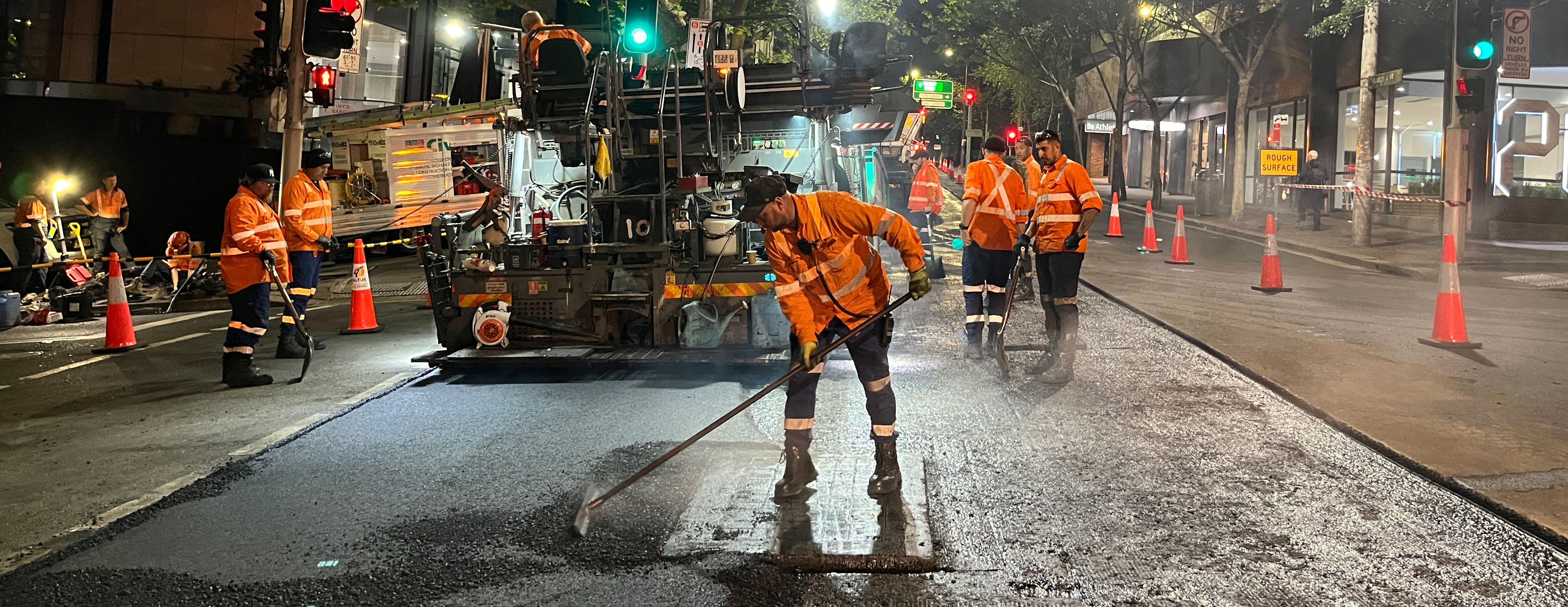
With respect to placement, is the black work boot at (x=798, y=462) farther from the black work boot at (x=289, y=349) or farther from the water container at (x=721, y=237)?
the black work boot at (x=289, y=349)

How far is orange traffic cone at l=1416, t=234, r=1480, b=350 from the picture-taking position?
9133 millimetres

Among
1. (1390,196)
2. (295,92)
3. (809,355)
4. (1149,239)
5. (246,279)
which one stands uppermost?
(295,92)

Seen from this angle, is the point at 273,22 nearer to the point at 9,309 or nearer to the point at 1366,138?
the point at 9,309

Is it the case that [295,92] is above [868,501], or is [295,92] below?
above

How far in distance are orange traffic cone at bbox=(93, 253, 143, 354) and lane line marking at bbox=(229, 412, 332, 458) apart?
421cm

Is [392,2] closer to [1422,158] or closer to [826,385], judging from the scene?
[826,385]

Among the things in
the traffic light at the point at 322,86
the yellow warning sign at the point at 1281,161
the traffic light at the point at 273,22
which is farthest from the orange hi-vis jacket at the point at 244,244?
the yellow warning sign at the point at 1281,161

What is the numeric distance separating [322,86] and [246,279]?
477cm

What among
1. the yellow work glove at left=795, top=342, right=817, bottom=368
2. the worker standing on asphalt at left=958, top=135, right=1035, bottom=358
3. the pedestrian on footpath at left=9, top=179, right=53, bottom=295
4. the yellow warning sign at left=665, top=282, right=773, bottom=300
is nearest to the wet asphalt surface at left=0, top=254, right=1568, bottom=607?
the yellow work glove at left=795, top=342, right=817, bottom=368

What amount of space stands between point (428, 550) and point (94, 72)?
937 inches

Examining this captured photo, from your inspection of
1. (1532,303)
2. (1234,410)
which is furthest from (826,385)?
(1532,303)

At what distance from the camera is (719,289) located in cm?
864

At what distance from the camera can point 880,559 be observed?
4.36m

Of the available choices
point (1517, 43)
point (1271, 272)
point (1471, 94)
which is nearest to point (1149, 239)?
point (1471, 94)
